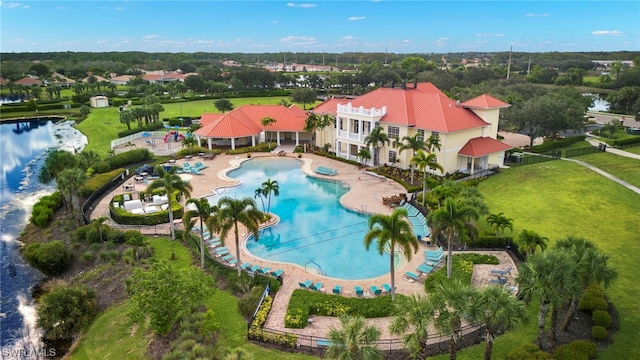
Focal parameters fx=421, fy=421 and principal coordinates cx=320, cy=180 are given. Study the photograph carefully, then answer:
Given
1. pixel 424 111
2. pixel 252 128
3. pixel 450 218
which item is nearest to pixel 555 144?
pixel 424 111

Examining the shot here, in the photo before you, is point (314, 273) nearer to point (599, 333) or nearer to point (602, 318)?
point (599, 333)

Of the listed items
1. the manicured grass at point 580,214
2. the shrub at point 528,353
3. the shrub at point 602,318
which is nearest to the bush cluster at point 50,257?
the manicured grass at point 580,214

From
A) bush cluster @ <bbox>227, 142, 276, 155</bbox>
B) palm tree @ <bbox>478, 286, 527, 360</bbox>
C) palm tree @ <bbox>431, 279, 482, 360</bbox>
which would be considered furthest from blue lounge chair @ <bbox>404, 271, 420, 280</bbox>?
bush cluster @ <bbox>227, 142, 276, 155</bbox>

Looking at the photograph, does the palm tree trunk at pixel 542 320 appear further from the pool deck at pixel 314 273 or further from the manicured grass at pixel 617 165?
the manicured grass at pixel 617 165

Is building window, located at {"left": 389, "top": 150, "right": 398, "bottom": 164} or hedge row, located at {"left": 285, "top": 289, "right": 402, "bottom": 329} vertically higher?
building window, located at {"left": 389, "top": 150, "right": 398, "bottom": 164}

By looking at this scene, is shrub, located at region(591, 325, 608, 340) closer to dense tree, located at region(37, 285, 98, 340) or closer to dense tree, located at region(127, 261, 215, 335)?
dense tree, located at region(127, 261, 215, 335)

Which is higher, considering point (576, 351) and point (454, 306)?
point (454, 306)
